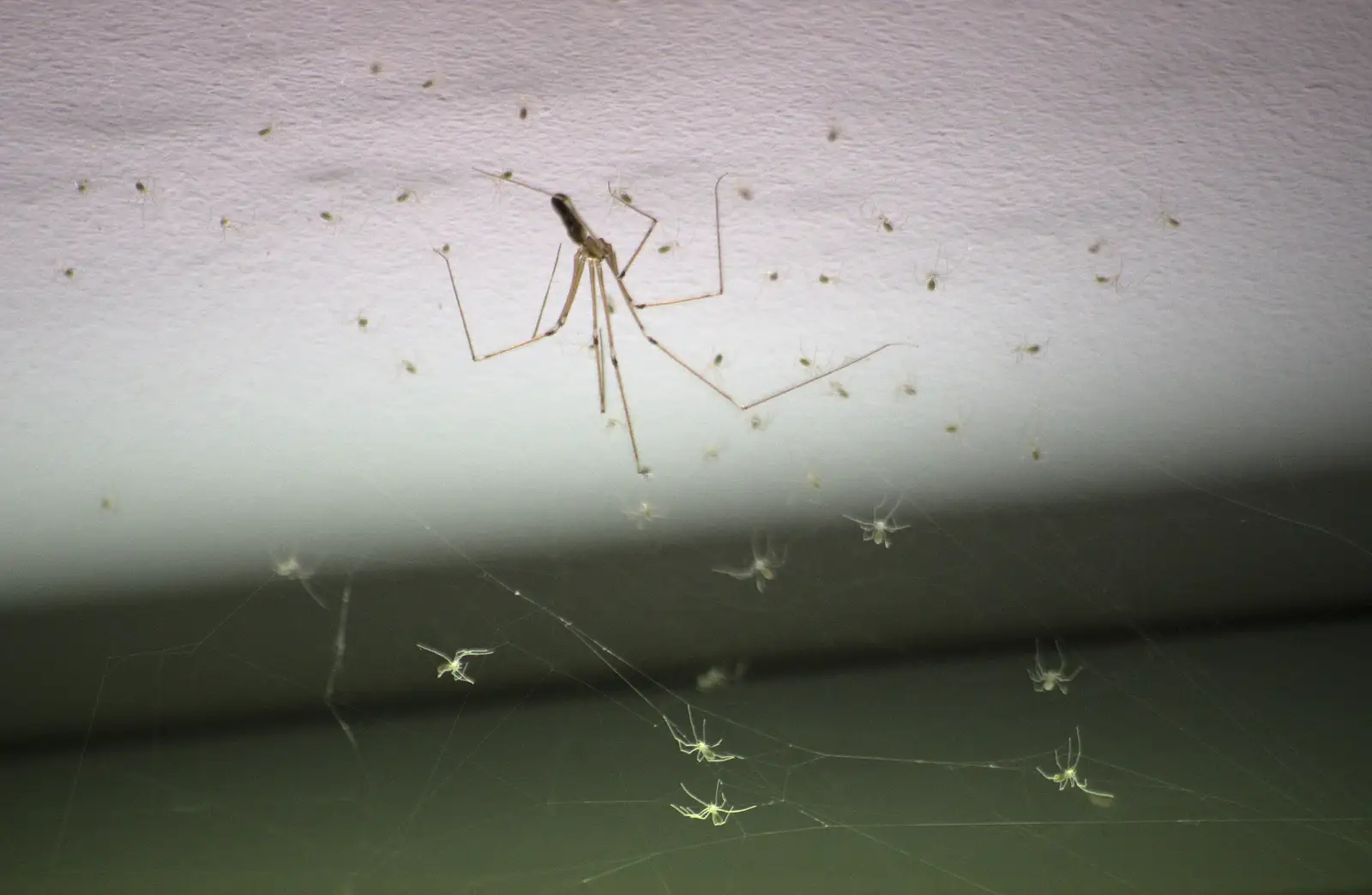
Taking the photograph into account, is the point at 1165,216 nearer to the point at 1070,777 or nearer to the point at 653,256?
the point at 653,256

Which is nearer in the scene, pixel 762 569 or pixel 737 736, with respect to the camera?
pixel 737 736

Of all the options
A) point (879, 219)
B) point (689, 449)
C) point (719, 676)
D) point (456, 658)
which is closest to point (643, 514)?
point (689, 449)

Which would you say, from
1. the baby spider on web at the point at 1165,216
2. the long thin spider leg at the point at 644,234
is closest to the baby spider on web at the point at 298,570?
the long thin spider leg at the point at 644,234

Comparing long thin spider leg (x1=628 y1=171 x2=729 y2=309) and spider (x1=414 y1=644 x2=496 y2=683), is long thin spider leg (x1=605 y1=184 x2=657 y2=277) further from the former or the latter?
spider (x1=414 y1=644 x2=496 y2=683)

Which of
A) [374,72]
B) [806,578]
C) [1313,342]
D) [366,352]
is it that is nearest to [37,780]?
[366,352]

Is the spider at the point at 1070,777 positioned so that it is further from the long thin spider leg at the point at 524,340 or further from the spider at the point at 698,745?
the long thin spider leg at the point at 524,340

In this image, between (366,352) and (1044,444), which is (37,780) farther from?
(1044,444)

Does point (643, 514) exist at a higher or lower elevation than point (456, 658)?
higher

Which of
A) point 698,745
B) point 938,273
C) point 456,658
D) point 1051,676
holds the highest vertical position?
point 938,273
